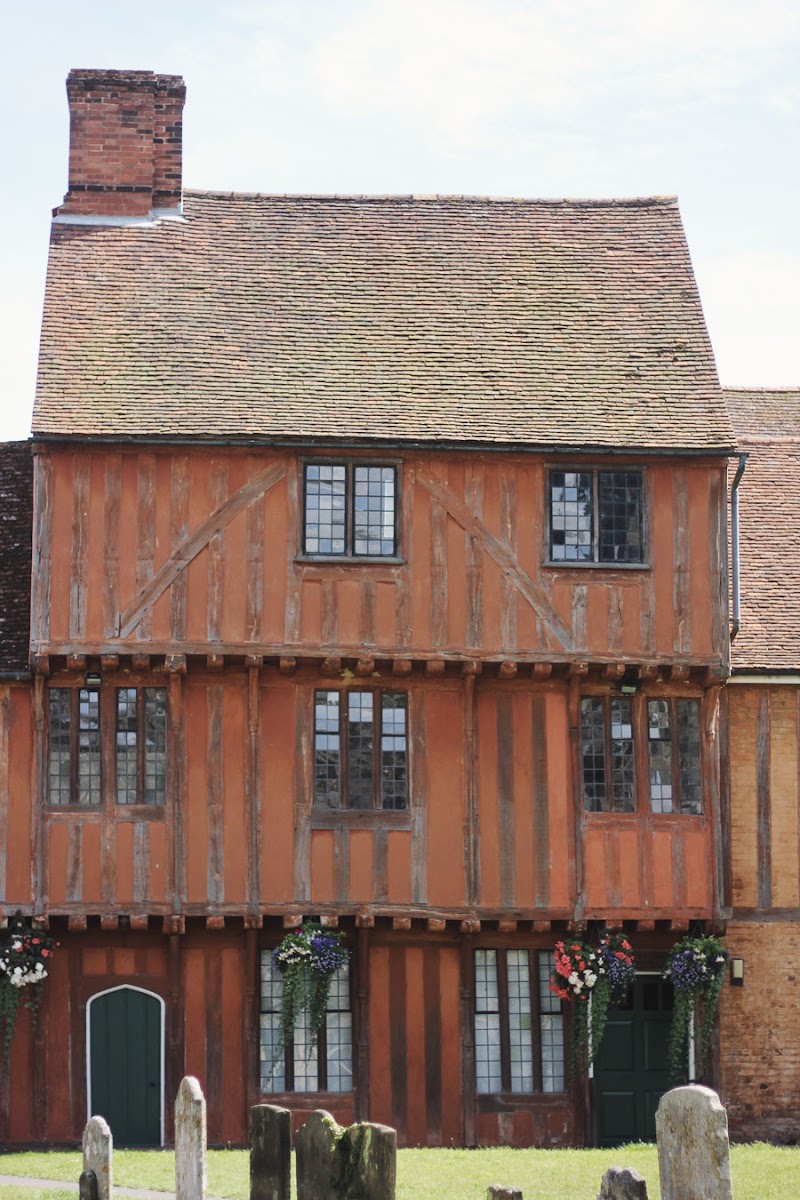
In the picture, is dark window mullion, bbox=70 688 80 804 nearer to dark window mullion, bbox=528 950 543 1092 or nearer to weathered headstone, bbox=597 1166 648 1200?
dark window mullion, bbox=528 950 543 1092

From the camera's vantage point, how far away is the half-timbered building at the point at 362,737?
24.9 meters

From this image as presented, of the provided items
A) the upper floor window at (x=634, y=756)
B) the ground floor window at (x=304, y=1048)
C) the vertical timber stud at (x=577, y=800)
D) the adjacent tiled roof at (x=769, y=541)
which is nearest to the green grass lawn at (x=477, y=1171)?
the ground floor window at (x=304, y=1048)

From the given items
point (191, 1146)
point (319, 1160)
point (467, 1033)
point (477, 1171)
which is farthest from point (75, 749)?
point (319, 1160)

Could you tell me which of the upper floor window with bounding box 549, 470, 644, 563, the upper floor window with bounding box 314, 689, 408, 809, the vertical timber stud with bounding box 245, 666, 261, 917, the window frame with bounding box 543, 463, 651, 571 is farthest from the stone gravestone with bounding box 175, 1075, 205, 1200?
the upper floor window with bounding box 549, 470, 644, 563

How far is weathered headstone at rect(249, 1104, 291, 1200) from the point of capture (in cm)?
1628

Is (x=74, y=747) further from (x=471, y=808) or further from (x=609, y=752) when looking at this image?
(x=609, y=752)

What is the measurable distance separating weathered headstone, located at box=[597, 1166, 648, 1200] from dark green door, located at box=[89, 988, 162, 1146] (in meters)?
12.9

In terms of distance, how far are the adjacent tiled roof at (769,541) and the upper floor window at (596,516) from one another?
215 cm

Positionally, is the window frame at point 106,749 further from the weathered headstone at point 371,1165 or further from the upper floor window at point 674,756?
the weathered headstone at point 371,1165

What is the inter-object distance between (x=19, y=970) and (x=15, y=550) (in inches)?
213

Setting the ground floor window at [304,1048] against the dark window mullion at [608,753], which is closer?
the ground floor window at [304,1048]

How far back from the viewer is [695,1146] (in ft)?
41.7

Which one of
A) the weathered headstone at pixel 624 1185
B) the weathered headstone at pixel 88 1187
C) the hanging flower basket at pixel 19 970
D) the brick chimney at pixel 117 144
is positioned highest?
the brick chimney at pixel 117 144

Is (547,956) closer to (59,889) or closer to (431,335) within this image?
(59,889)
